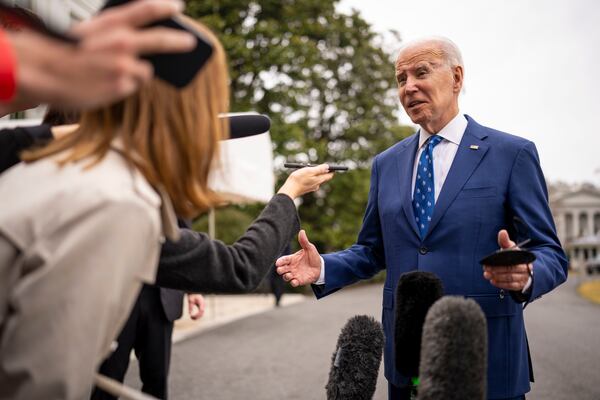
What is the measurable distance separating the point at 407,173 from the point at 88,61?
1.69m

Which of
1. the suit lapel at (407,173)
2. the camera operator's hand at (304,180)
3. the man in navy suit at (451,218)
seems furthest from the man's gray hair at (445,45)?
the camera operator's hand at (304,180)

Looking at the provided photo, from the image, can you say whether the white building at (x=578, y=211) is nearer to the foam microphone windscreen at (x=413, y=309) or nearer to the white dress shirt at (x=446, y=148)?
the white dress shirt at (x=446, y=148)

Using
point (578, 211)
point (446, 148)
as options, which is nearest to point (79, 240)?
point (446, 148)

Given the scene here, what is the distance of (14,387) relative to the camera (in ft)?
3.19

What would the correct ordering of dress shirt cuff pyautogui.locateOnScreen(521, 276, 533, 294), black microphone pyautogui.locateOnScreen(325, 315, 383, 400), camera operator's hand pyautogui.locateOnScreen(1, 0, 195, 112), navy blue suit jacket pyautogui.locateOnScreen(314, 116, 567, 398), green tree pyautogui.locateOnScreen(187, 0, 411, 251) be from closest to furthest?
camera operator's hand pyautogui.locateOnScreen(1, 0, 195, 112) < black microphone pyautogui.locateOnScreen(325, 315, 383, 400) < dress shirt cuff pyautogui.locateOnScreen(521, 276, 533, 294) < navy blue suit jacket pyautogui.locateOnScreen(314, 116, 567, 398) < green tree pyautogui.locateOnScreen(187, 0, 411, 251)

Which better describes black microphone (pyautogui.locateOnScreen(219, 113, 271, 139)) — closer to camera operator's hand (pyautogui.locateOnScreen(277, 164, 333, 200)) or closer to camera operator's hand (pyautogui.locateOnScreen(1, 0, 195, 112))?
camera operator's hand (pyautogui.locateOnScreen(277, 164, 333, 200))

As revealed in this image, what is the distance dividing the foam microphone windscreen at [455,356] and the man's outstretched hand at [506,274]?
0.41 meters

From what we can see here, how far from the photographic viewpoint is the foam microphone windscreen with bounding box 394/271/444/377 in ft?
5.11

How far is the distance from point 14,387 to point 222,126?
0.72m

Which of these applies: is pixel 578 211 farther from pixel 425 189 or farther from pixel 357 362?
pixel 357 362

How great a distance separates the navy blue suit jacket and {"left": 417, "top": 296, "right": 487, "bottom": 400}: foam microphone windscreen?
70 centimetres

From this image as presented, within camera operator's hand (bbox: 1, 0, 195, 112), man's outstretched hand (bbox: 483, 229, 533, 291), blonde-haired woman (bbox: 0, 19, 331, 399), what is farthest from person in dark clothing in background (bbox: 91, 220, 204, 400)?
camera operator's hand (bbox: 1, 0, 195, 112)

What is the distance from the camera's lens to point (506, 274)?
167 centimetres

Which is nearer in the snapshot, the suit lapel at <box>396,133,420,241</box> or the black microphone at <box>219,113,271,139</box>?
the black microphone at <box>219,113,271,139</box>
